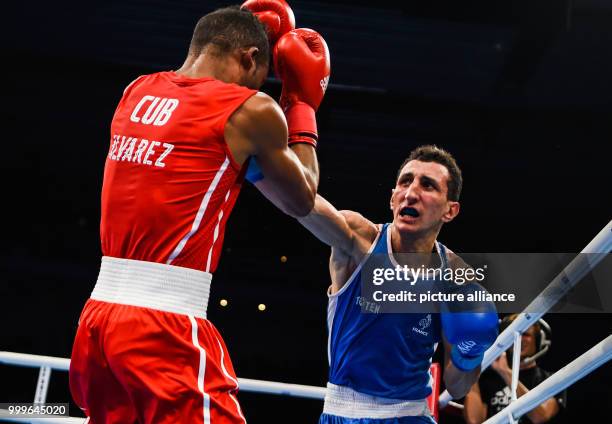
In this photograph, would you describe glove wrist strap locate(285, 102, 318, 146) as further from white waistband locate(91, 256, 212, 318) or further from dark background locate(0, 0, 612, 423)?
dark background locate(0, 0, 612, 423)

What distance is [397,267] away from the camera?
8.41 feet

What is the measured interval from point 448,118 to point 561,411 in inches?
103

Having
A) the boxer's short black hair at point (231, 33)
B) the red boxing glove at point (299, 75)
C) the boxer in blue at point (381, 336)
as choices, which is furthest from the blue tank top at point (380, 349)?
the boxer's short black hair at point (231, 33)

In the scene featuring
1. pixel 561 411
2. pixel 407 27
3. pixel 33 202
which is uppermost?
pixel 407 27

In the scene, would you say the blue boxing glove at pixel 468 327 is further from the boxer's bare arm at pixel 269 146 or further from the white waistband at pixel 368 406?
the boxer's bare arm at pixel 269 146

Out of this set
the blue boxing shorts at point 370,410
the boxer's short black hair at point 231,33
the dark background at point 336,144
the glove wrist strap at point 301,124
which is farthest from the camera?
the dark background at point 336,144

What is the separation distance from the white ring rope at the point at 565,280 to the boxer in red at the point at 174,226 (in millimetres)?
751

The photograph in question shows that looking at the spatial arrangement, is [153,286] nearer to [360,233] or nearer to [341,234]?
[341,234]

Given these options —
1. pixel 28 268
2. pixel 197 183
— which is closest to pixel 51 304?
pixel 28 268

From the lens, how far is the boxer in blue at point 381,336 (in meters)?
2.38

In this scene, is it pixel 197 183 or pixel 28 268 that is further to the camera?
pixel 28 268

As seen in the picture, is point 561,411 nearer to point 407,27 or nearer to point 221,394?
point 407,27

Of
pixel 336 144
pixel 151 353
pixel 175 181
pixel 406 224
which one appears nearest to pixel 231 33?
pixel 175 181

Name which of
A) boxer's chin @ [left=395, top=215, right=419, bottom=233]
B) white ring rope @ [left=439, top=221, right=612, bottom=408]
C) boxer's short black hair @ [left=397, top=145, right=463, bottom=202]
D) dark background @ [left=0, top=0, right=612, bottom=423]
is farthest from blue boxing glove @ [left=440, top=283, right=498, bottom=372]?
dark background @ [left=0, top=0, right=612, bottom=423]
